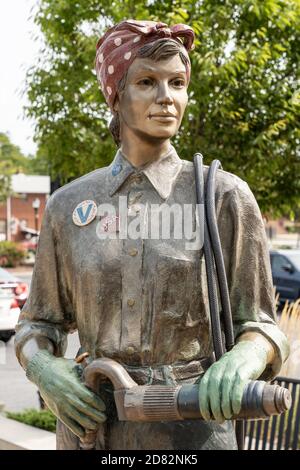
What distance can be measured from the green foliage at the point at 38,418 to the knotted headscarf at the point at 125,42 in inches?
194

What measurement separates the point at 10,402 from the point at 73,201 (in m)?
6.39

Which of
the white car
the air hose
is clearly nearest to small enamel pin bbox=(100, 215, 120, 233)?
the air hose

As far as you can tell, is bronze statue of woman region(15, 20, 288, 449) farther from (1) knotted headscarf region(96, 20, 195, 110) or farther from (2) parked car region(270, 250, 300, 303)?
(2) parked car region(270, 250, 300, 303)

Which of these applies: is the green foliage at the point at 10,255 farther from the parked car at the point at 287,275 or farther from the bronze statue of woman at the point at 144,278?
the bronze statue of woman at the point at 144,278

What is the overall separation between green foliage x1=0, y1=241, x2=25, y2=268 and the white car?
17303mm

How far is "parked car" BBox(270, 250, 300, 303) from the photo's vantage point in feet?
51.3

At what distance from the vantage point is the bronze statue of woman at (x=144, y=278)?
2105 mm

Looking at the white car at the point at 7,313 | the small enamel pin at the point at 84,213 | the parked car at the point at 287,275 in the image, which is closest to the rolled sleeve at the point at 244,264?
the small enamel pin at the point at 84,213

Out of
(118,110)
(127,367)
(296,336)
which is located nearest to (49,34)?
(296,336)

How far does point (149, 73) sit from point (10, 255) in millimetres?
27119

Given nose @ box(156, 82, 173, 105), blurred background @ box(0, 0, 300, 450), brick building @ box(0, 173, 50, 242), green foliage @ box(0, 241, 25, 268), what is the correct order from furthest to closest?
brick building @ box(0, 173, 50, 242), green foliage @ box(0, 241, 25, 268), blurred background @ box(0, 0, 300, 450), nose @ box(156, 82, 173, 105)

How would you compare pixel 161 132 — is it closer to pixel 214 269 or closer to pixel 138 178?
pixel 138 178

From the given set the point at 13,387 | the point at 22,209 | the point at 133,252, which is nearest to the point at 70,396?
the point at 133,252

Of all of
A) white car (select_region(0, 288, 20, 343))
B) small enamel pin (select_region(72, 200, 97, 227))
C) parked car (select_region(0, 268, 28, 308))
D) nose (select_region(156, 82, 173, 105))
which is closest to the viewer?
nose (select_region(156, 82, 173, 105))
